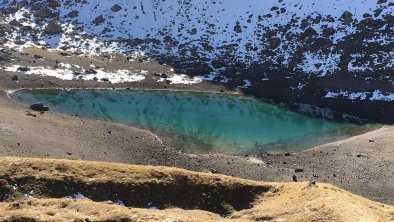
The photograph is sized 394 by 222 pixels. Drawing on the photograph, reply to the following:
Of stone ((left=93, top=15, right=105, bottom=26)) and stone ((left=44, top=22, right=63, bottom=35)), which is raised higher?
stone ((left=93, top=15, right=105, bottom=26))

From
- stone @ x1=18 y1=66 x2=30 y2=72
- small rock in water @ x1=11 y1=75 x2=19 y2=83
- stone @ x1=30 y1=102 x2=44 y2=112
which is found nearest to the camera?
stone @ x1=30 y1=102 x2=44 y2=112

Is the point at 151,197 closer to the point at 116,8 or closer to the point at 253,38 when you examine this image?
the point at 253,38

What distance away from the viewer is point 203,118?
2376 inches

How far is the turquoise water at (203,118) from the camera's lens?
5191 centimetres

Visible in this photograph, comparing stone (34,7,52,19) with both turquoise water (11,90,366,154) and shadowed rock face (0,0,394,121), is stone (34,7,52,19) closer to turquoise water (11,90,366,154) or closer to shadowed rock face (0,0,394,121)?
shadowed rock face (0,0,394,121)

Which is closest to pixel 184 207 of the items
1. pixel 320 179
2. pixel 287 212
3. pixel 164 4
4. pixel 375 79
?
pixel 287 212

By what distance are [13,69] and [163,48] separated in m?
22.1

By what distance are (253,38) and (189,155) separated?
38.0 meters

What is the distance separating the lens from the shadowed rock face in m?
69.6

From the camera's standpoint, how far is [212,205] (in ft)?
78.7

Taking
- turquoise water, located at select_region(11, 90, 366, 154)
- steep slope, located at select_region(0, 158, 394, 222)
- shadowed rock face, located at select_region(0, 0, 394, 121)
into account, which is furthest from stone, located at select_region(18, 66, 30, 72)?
steep slope, located at select_region(0, 158, 394, 222)

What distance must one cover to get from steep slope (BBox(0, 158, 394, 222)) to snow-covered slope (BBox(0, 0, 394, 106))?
45.4 metres

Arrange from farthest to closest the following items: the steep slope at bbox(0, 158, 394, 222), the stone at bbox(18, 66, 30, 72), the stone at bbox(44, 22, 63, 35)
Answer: the stone at bbox(44, 22, 63, 35)
the stone at bbox(18, 66, 30, 72)
the steep slope at bbox(0, 158, 394, 222)

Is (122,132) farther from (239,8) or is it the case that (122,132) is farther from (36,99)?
(239,8)
